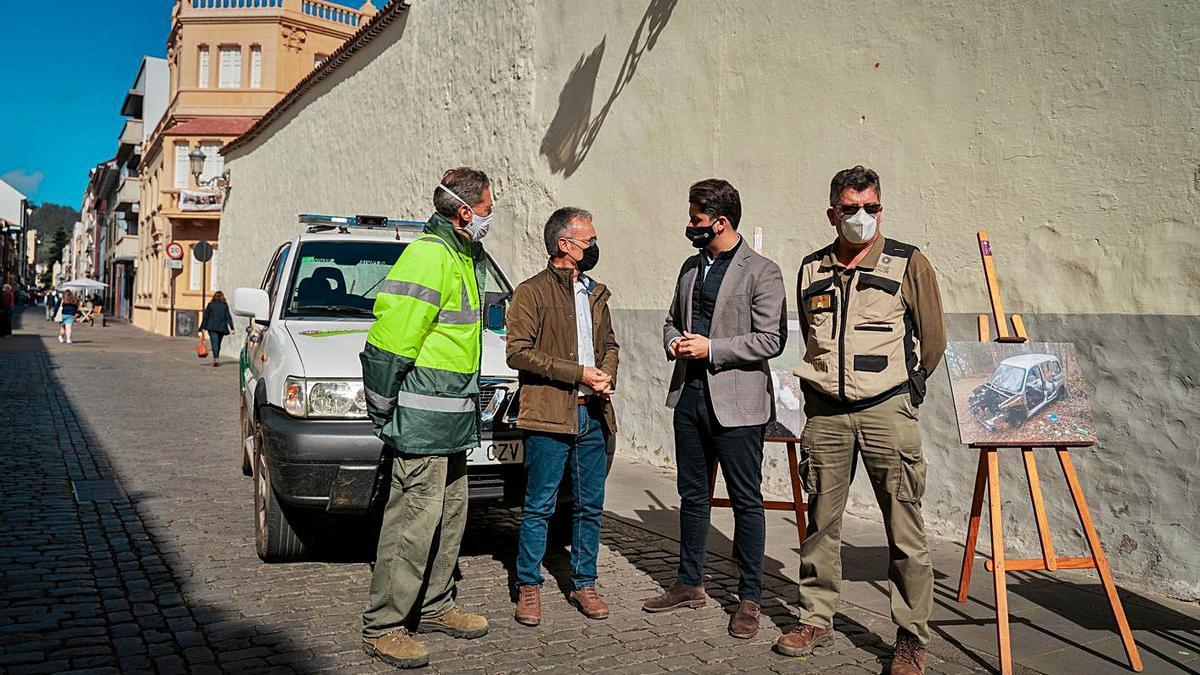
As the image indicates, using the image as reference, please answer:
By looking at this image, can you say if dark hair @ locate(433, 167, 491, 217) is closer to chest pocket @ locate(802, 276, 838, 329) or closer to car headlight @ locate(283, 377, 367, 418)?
car headlight @ locate(283, 377, 367, 418)

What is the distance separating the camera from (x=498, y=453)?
5246 mm

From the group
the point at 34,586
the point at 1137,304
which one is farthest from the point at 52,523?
the point at 1137,304

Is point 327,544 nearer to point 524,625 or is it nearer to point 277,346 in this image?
point 277,346

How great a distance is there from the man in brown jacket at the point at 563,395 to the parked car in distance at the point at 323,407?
389 mm

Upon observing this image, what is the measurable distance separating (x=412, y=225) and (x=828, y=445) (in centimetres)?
428

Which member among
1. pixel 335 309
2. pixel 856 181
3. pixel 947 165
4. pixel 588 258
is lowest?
pixel 335 309

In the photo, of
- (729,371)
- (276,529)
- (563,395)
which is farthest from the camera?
(276,529)

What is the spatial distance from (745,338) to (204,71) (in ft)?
126

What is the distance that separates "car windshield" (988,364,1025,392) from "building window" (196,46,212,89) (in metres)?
38.8

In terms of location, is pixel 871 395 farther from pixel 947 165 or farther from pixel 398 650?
pixel 947 165

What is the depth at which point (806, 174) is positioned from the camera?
7.59 meters

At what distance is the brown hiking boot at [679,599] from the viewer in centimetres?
481

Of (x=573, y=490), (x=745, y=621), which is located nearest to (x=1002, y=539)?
(x=745, y=621)

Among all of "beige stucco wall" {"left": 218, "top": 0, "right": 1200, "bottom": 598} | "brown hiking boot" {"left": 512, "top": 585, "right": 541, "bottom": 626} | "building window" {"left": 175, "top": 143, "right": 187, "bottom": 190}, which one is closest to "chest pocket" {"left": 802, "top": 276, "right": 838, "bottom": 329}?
"brown hiking boot" {"left": 512, "top": 585, "right": 541, "bottom": 626}
